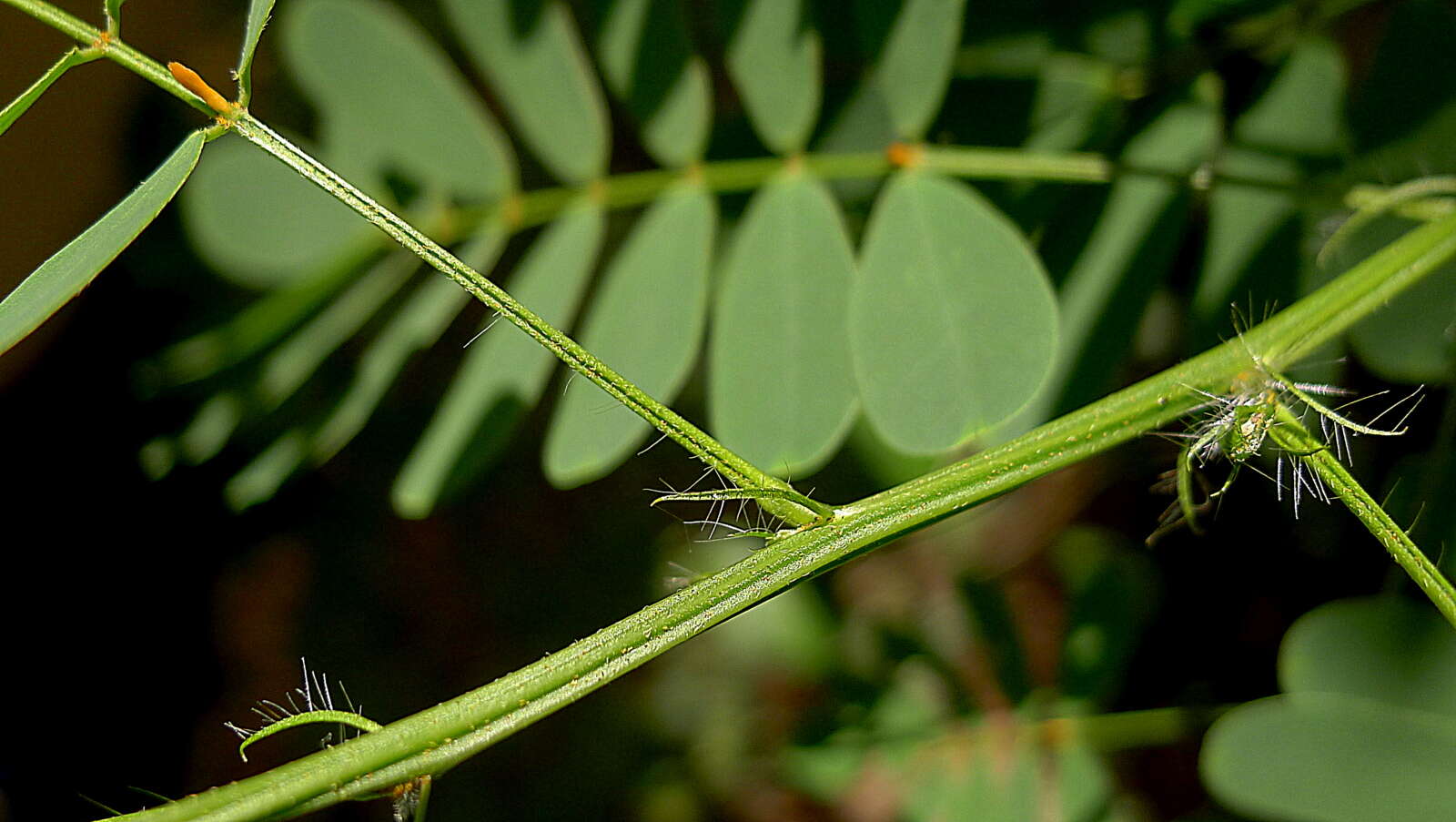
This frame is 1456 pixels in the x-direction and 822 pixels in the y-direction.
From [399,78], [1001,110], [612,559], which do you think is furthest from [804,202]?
[612,559]

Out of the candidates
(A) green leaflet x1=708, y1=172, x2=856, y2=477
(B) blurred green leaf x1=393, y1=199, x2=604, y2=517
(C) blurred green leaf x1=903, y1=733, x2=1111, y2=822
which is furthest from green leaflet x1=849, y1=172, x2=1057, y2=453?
(C) blurred green leaf x1=903, y1=733, x2=1111, y2=822

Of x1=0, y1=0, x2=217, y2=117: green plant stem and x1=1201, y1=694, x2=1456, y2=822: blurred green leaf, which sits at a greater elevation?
x1=0, y1=0, x2=217, y2=117: green plant stem

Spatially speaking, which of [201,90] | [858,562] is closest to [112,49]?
[201,90]

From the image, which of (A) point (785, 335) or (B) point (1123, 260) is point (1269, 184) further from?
(A) point (785, 335)

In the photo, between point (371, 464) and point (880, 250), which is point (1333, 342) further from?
point (371, 464)

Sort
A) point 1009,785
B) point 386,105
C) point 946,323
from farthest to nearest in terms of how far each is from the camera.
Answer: point 1009,785, point 386,105, point 946,323

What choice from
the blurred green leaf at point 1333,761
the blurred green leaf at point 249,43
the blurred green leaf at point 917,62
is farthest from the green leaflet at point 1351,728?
the blurred green leaf at point 249,43

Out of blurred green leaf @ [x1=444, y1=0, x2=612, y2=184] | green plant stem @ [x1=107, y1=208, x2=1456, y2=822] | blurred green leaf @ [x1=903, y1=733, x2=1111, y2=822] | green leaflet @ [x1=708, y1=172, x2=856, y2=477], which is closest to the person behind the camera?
green plant stem @ [x1=107, y1=208, x2=1456, y2=822]

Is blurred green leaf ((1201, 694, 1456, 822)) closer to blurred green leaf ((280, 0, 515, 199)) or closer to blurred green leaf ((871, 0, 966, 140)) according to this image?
blurred green leaf ((871, 0, 966, 140))
